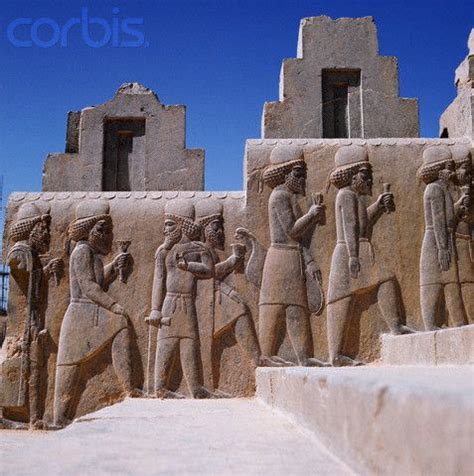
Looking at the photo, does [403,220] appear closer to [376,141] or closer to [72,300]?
[376,141]

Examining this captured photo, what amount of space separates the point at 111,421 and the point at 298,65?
580cm

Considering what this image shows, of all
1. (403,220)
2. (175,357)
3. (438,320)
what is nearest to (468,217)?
(403,220)

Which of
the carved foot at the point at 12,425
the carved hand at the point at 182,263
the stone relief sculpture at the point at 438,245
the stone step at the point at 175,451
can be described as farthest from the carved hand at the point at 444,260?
the carved foot at the point at 12,425

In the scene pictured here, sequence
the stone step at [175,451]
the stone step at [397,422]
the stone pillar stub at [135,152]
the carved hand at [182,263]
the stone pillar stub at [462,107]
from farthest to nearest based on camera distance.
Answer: the stone pillar stub at [135,152], the stone pillar stub at [462,107], the carved hand at [182,263], the stone step at [175,451], the stone step at [397,422]

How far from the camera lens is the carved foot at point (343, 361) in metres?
6.38

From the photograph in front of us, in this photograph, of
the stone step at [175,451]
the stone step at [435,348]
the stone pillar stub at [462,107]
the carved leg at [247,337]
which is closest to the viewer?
the stone step at [175,451]

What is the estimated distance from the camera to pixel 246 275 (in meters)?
6.62

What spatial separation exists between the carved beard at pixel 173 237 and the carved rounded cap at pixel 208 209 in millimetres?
230

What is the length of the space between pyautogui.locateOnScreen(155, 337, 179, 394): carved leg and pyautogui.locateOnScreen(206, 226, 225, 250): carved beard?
0.97 meters

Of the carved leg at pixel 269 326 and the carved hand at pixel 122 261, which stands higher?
the carved hand at pixel 122 261

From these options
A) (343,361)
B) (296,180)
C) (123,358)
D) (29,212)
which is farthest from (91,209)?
(343,361)

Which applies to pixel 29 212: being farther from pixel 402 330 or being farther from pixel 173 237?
pixel 402 330

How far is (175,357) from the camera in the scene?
650cm

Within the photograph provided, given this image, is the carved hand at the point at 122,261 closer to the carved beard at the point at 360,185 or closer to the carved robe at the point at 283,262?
the carved robe at the point at 283,262
